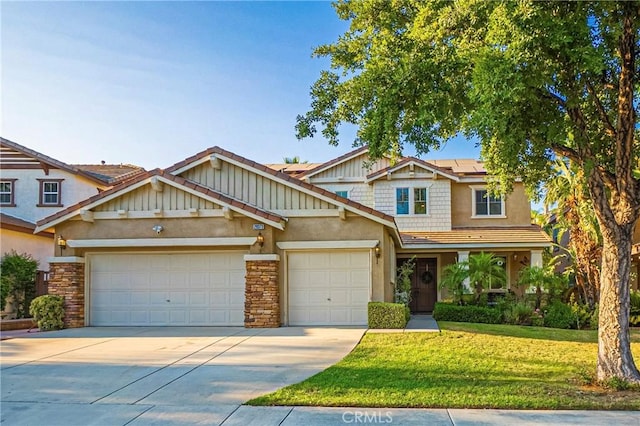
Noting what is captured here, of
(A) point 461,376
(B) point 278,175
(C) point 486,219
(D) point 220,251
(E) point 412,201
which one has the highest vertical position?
(B) point 278,175

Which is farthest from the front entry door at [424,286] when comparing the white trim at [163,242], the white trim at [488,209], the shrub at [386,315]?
the white trim at [163,242]

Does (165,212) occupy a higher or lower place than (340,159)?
lower

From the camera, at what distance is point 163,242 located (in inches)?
574

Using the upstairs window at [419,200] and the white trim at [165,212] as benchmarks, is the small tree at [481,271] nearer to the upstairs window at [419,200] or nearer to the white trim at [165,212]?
the upstairs window at [419,200]

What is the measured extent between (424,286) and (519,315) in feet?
19.0

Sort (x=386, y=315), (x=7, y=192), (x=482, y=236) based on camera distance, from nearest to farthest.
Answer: (x=386, y=315)
(x=482, y=236)
(x=7, y=192)

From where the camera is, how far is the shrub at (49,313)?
47.0ft

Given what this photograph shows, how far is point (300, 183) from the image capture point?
14.9m

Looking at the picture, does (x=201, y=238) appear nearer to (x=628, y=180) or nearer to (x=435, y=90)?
(x=435, y=90)

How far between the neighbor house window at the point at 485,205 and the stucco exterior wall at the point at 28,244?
16229mm

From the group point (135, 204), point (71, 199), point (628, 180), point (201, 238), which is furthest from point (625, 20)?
point (71, 199)

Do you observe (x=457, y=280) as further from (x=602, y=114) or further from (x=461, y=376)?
(x=602, y=114)

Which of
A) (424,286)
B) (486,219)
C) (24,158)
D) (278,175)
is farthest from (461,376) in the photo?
(24,158)

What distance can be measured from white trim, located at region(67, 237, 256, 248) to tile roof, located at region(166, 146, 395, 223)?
2033 millimetres
